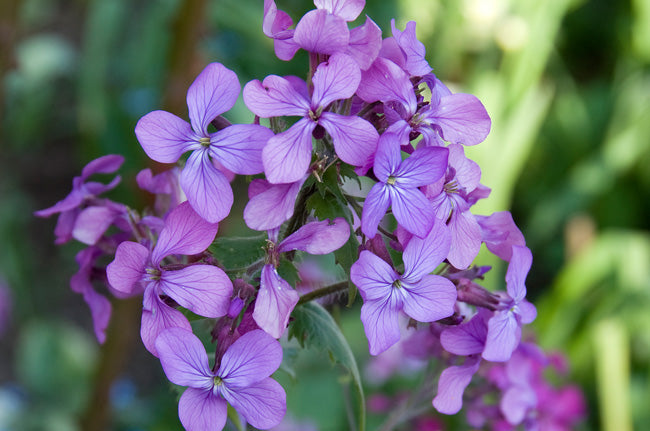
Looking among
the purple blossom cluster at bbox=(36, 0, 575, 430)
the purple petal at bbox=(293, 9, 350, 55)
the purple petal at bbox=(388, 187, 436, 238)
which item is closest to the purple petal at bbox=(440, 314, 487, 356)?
the purple blossom cluster at bbox=(36, 0, 575, 430)

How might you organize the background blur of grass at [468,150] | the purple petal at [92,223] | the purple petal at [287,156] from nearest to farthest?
the purple petal at [287,156] < the purple petal at [92,223] < the background blur of grass at [468,150]

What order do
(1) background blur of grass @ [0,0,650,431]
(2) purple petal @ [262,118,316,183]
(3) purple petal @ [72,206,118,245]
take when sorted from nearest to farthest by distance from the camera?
(2) purple petal @ [262,118,316,183]
(3) purple petal @ [72,206,118,245]
(1) background blur of grass @ [0,0,650,431]

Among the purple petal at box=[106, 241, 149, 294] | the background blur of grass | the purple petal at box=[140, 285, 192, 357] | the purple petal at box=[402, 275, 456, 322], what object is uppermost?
the purple petal at box=[402, 275, 456, 322]

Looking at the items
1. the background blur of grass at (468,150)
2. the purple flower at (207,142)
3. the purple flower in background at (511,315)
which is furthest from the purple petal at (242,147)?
the background blur of grass at (468,150)

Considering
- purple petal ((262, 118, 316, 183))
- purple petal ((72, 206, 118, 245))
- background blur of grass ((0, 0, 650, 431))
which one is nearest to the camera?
purple petal ((262, 118, 316, 183))

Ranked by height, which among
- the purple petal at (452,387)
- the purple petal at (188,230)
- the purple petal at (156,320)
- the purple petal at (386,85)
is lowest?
the purple petal at (452,387)

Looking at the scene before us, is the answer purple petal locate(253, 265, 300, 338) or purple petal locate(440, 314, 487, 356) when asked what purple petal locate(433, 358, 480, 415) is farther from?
purple petal locate(253, 265, 300, 338)

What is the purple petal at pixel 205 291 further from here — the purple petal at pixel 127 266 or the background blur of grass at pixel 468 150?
the background blur of grass at pixel 468 150

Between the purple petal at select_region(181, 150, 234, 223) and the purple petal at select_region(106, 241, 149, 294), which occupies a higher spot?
the purple petal at select_region(181, 150, 234, 223)

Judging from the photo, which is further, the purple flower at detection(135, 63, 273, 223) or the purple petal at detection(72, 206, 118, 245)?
the purple petal at detection(72, 206, 118, 245)
